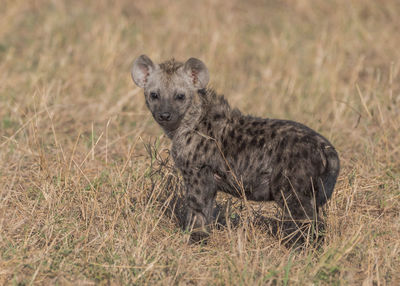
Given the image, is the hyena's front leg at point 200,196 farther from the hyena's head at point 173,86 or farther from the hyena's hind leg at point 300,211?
the hyena's hind leg at point 300,211

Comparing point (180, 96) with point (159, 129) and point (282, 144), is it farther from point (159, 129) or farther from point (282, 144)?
point (159, 129)

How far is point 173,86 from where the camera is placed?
5.85m

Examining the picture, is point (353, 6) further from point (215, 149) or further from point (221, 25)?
point (215, 149)

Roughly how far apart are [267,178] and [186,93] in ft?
4.00

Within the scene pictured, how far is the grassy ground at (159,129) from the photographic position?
16.0ft

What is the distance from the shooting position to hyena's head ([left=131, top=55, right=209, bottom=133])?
5.75 metres

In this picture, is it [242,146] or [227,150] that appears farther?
[227,150]

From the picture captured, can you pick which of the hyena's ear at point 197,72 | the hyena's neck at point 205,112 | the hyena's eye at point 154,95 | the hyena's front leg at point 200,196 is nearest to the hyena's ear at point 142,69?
the hyena's eye at point 154,95

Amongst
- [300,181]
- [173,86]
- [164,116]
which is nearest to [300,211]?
[300,181]

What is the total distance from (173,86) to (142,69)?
0.45m

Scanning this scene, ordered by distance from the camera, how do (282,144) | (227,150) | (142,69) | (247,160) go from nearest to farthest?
1. (282,144)
2. (247,160)
3. (227,150)
4. (142,69)

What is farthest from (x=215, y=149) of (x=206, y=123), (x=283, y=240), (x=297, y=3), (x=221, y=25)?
(x=297, y=3)

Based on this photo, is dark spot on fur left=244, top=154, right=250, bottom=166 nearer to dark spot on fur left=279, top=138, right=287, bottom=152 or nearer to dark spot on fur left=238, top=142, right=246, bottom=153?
dark spot on fur left=238, top=142, right=246, bottom=153

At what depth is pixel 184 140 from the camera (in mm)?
5652
